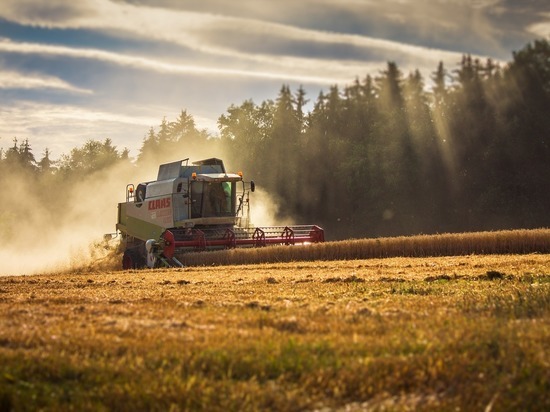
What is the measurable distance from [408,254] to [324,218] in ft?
136

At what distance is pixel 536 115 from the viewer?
187ft

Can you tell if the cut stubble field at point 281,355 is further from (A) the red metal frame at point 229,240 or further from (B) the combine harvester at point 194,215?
(B) the combine harvester at point 194,215

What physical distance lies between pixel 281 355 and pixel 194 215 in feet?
76.5

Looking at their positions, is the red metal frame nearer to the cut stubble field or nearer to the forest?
the cut stubble field

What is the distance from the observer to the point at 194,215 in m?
29.8

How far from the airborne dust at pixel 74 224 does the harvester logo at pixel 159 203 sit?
2.99 meters

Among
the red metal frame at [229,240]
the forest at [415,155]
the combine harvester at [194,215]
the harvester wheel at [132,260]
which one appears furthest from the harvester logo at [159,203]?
the forest at [415,155]

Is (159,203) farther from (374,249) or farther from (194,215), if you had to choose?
(374,249)

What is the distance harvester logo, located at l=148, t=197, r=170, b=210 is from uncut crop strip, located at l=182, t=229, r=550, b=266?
3043mm

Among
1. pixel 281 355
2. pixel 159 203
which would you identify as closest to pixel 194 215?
pixel 159 203

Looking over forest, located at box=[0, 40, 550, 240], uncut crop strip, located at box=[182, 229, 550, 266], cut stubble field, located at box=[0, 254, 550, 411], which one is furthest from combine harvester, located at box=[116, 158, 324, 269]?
forest, located at box=[0, 40, 550, 240]

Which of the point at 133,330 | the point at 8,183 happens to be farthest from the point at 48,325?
the point at 8,183

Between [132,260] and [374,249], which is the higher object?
[374,249]

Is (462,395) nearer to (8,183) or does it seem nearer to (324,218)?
(324,218)
